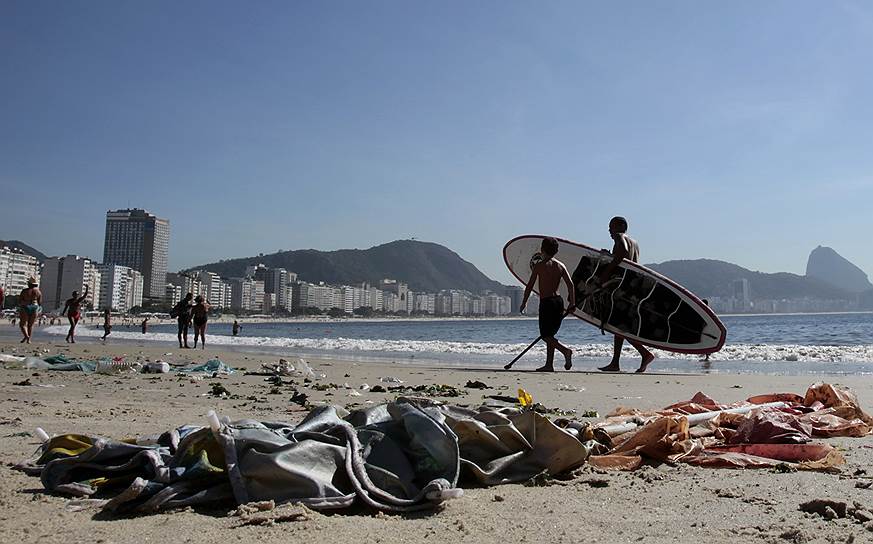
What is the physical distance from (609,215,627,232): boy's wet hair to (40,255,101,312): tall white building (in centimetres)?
15400

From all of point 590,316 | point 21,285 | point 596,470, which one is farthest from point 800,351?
point 21,285

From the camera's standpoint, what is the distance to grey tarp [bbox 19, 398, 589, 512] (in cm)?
236

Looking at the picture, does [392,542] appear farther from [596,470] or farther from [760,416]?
[760,416]

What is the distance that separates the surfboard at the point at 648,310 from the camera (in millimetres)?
11500

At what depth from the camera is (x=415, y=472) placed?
2602 mm

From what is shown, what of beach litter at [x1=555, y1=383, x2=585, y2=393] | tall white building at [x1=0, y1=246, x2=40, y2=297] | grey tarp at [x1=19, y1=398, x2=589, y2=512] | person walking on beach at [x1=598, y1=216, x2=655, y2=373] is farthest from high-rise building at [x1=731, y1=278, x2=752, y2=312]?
grey tarp at [x1=19, y1=398, x2=589, y2=512]

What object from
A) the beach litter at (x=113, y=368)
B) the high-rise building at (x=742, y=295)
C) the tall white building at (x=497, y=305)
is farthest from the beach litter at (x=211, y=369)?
the tall white building at (x=497, y=305)

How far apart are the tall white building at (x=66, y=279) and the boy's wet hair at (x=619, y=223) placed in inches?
6063

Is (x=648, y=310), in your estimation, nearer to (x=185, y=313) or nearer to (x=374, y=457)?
(x=374, y=457)

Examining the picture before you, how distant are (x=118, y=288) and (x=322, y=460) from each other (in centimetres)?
17199

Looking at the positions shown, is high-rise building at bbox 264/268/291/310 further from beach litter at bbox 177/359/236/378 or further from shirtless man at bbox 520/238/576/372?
shirtless man at bbox 520/238/576/372

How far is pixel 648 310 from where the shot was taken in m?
11.7

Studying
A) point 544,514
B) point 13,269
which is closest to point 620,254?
point 544,514

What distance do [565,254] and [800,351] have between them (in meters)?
5.69
